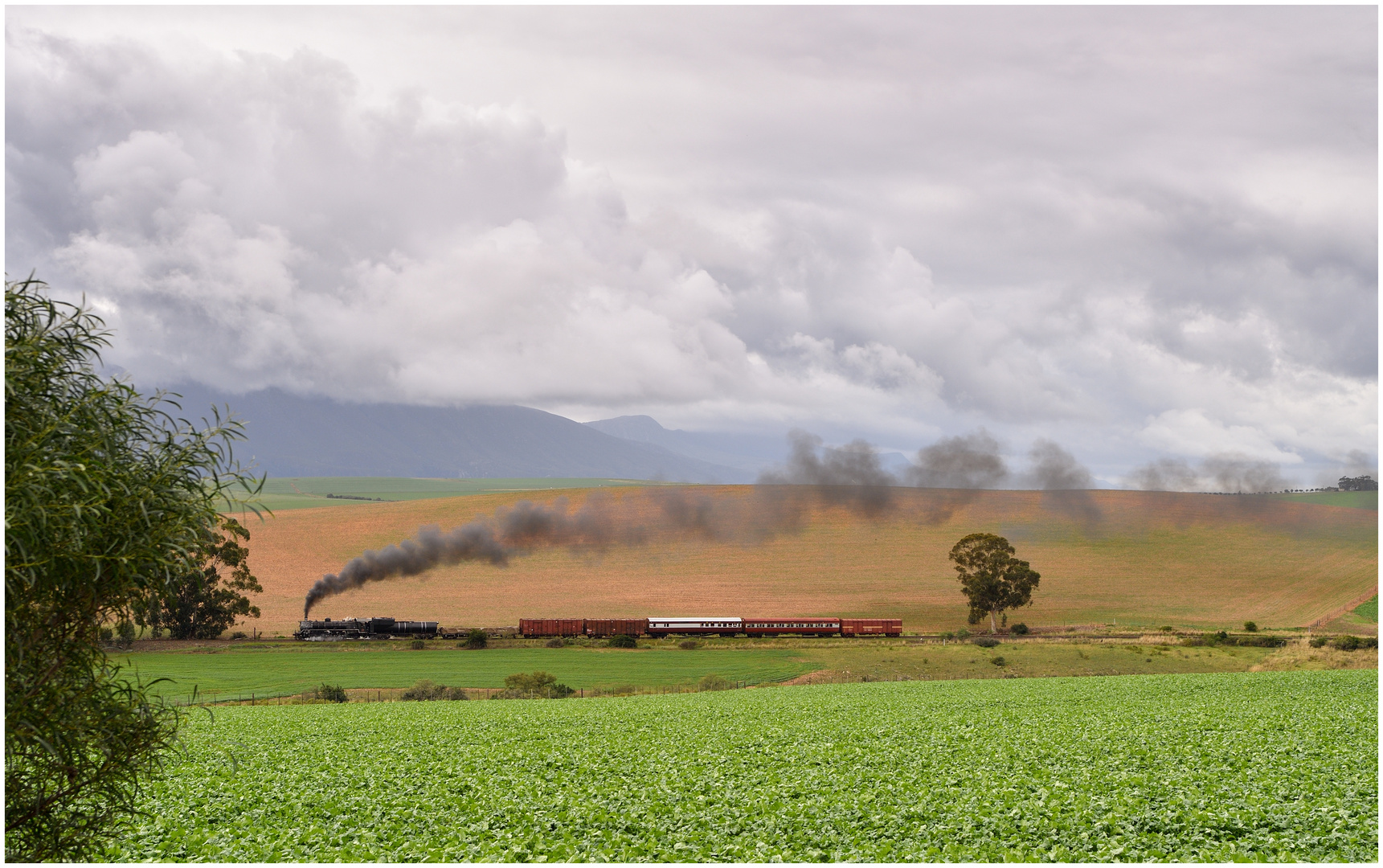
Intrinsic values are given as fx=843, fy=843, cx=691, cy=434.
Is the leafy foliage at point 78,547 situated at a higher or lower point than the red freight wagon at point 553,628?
higher

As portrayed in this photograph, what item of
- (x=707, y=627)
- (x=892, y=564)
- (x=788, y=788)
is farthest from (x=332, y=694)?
(x=892, y=564)

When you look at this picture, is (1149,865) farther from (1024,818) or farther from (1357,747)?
(1357,747)

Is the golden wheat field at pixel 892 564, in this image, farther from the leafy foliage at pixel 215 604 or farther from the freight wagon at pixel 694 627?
the freight wagon at pixel 694 627

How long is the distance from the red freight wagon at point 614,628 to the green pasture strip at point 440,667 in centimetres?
707

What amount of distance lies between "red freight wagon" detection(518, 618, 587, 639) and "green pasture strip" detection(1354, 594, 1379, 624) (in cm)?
7502

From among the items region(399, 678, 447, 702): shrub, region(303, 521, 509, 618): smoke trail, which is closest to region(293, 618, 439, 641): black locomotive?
region(303, 521, 509, 618): smoke trail

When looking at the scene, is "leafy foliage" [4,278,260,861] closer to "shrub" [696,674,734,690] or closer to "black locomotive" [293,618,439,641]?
"shrub" [696,674,734,690]

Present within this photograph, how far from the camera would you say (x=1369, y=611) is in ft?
273

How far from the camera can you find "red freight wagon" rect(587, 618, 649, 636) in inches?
3066

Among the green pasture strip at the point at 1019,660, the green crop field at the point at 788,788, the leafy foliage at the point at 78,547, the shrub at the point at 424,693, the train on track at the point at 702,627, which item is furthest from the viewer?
the train on track at the point at 702,627

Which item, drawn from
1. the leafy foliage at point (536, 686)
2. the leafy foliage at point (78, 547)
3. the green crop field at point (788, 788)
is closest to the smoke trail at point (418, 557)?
the leafy foliage at point (536, 686)

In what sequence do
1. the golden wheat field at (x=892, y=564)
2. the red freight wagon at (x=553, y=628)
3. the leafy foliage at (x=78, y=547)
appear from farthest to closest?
1. the golden wheat field at (x=892, y=564)
2. the red freight wagon at (x=553, y=628)
3. the leafy foliage at (x=78, y=547)

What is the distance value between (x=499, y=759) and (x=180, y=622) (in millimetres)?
62904

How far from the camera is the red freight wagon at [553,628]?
254 feet
